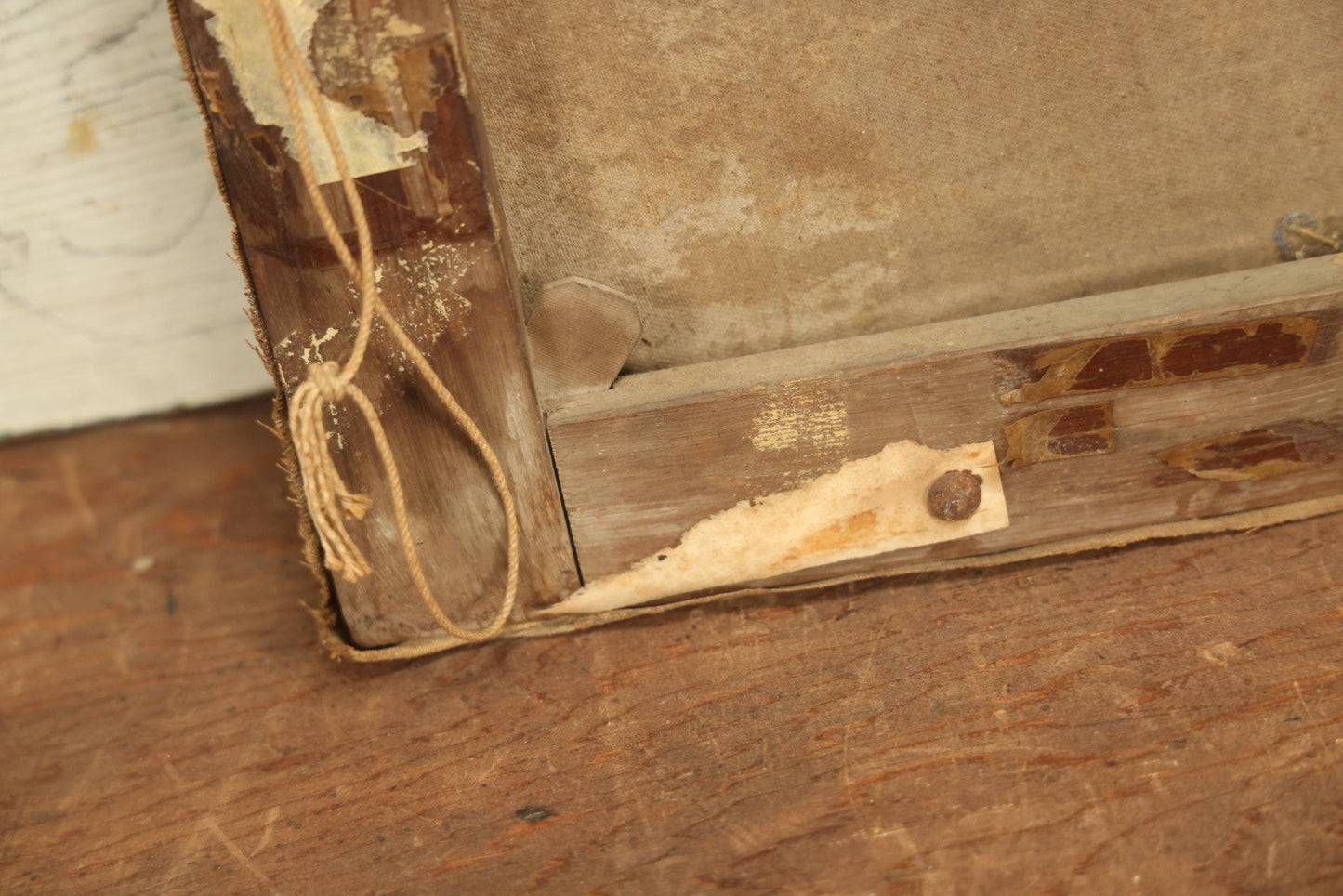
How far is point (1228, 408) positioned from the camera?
38.2 inches

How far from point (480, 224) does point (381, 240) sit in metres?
0.10

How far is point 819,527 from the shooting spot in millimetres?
985

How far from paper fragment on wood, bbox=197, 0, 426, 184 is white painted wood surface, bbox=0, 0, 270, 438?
40cm

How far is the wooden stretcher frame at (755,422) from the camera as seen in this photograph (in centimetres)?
89

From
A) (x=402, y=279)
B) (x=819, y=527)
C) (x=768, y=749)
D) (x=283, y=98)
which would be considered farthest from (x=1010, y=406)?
(x=283, y=98)

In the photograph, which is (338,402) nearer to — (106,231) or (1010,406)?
(106,231)

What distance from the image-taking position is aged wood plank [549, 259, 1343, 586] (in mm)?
941

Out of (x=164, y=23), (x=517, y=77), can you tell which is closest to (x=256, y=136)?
(x=517, y=77)

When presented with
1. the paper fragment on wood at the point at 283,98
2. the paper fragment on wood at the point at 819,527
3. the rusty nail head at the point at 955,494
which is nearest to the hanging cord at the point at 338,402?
the paper fragment on wood at the point at 283,98

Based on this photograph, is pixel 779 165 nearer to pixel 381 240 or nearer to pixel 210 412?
pixel 381 240

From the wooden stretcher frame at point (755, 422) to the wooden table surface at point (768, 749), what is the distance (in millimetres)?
62

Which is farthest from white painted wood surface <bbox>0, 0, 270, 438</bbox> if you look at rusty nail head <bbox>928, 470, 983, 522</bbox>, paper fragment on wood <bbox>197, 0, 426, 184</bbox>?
rusty nail head <bbox>928, 470, 983, 522</bbox>

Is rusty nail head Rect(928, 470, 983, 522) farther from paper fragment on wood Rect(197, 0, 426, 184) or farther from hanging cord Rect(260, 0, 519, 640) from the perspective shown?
paper fragment on wood Rect(197, 0, 426, 184)

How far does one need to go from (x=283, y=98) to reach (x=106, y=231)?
57 cm
